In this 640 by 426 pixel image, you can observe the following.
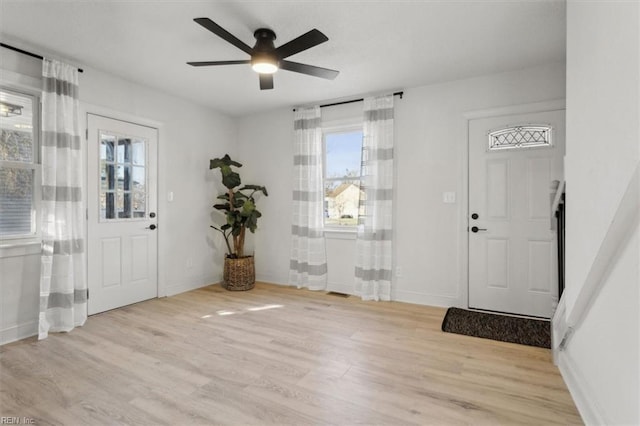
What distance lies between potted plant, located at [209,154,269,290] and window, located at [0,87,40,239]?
193 centimetres

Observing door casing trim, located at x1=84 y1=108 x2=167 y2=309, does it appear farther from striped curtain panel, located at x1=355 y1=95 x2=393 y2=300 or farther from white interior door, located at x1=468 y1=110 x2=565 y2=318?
white interior door, located at x1=468 y1=110 x2=565 y2=318

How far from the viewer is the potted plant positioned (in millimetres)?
4461

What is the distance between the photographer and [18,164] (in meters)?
2.90

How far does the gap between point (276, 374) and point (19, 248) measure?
2.60 m

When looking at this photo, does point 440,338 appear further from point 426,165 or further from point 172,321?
point 172,321

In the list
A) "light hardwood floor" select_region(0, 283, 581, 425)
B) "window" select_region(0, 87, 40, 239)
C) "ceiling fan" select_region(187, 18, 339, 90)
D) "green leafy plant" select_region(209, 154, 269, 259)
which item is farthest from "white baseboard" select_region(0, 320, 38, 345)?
"ceiling fan" select_region(187, 18, 339, 90)

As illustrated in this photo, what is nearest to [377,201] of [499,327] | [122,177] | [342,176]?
[342,176]

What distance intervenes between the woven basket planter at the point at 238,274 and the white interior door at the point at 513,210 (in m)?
2.84

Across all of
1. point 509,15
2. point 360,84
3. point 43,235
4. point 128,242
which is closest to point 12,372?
point 43,235

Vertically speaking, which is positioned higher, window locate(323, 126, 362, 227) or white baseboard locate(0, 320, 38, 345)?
window locate(323, 126, 362, 227)

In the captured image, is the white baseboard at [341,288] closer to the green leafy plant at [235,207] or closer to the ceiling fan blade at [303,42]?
the green leafy plant at [235,207]

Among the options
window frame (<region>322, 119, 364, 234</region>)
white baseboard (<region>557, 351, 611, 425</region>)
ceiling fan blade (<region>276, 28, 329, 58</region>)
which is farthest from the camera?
window frame (<region>322, 119, 364, 234</region>)

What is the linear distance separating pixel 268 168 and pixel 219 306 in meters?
2.16

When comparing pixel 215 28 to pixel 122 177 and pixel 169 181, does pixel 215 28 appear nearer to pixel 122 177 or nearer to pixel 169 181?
pixel 122 177
